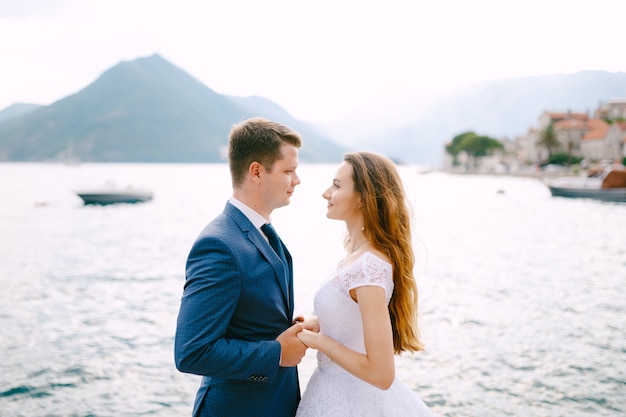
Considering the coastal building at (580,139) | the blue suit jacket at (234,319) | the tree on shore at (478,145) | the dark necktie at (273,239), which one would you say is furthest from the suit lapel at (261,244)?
the tree on shore at (478,145)

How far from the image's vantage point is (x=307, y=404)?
2.80 m

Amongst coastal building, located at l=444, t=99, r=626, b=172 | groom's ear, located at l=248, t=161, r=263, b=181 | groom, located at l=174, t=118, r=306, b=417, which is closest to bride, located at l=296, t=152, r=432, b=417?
groom, located at l=174, t=118, r=306, b=417

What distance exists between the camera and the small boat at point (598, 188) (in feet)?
153

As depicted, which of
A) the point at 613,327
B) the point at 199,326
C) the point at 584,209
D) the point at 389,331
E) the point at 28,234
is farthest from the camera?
the point at 584,209

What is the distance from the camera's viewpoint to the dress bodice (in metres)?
2.57

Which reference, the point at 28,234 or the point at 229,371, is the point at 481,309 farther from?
the point at 28,234

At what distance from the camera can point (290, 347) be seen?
2443 mm

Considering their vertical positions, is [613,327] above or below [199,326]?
below

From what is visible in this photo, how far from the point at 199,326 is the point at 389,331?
3.03 ft

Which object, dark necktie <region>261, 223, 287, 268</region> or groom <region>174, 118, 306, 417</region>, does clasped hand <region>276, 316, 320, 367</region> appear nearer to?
groom <region>174, 118, 306, 417</region>

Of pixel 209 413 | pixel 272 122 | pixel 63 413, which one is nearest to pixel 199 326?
pixel 209 413

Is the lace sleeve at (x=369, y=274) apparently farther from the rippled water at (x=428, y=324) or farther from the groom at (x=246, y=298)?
the rippled water at (x=428, y=324)

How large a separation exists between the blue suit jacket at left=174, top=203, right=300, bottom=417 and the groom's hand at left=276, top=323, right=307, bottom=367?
0.16ft

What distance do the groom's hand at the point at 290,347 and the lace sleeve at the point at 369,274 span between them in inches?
14.3
